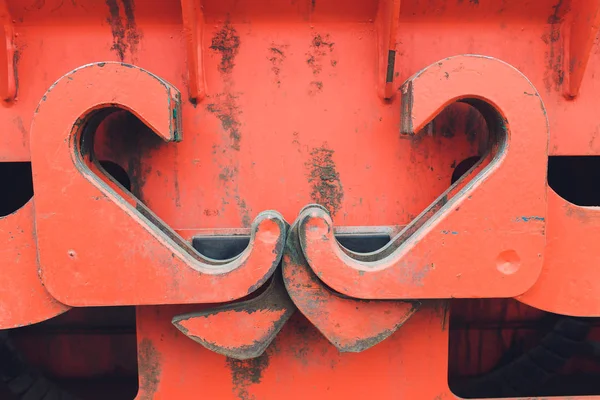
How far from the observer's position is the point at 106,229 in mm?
1130

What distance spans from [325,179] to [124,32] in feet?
2.52

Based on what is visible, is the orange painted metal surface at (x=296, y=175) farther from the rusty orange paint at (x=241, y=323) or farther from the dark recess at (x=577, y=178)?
the dark recess at (x=577, y=178)

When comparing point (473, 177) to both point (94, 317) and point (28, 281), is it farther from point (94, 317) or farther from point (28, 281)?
point (94, 317)

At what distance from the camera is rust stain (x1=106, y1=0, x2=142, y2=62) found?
4.17 feet

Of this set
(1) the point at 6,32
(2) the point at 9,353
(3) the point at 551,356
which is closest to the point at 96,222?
(1) the point at 6,32

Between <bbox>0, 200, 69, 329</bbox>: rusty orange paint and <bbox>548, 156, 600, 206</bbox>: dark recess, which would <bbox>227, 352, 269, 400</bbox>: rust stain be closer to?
<bbox>0, 200, 69, 329</bbox>: rusty orange paint

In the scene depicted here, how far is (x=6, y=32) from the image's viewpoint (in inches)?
49.1

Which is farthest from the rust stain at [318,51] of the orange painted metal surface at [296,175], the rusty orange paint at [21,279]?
Answer: the rusty orange paint at [21,279]

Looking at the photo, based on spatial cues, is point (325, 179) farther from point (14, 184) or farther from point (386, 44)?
point (14, 184)

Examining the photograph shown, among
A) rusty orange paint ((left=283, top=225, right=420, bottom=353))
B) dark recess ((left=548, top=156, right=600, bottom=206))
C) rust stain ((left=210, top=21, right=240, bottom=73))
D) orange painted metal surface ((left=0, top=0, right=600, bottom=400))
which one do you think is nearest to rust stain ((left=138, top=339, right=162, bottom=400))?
orange painted metal surface ((left=0, top=0, right=600, bottom=400))

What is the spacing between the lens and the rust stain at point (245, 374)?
4.51 feet

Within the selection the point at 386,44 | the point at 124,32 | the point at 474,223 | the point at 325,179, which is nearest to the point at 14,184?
the point at 124,32

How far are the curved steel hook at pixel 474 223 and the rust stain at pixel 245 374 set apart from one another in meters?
0.46

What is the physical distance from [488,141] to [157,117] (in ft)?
3.23
